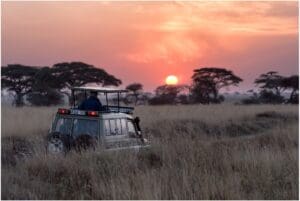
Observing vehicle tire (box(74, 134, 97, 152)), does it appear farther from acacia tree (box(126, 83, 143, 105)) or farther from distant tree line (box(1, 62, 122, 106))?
acacia tree (box(126, 83, 143, 105))

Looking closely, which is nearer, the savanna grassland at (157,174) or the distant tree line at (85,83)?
the savanna grassland at (157,174)

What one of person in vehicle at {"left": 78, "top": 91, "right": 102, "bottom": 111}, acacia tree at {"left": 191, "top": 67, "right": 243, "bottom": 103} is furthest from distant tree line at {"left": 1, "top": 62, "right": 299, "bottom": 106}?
person in vehicle at {"left": 78, "top": 91, "right": 102, "bottom": 111}

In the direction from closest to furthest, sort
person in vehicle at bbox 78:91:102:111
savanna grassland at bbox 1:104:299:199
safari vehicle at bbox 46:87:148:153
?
savanna grassland at bbox 1:104:299:199
safari vehicle at bbox 46:87:148:153
person in vehicle at bbox 78:91:102:111

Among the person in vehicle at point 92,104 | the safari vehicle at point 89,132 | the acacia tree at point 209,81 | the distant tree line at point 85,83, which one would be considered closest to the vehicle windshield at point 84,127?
the safari vehicle at point 89,132

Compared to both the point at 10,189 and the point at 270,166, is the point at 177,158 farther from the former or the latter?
the point at 10,189

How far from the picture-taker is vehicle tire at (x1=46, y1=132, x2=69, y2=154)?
10.3m

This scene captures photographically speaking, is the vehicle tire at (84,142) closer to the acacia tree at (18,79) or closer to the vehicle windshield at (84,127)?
the vehicle windshield at (84,127)

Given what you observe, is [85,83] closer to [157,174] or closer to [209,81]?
[209,81]

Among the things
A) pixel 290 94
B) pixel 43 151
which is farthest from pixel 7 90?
pixel 43 151

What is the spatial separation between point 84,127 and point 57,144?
21.8 inches

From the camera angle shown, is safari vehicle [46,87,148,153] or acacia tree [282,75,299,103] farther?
acacia tree [282,75,299,103]

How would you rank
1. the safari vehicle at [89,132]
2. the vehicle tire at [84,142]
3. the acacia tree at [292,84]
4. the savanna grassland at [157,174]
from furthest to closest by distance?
the acacia tree at [292,84] → the safari vehicle at [89,132] → the vehicle tire at [84,142] → the savanna grassland at [157,174]

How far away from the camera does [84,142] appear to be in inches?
405

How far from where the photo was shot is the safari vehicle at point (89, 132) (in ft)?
33.6
